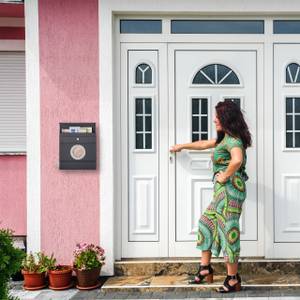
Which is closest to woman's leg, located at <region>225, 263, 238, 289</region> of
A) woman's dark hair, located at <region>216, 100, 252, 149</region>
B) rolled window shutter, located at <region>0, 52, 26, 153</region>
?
woman's dark hair, located at <region>216, 100, 252, 149</region>

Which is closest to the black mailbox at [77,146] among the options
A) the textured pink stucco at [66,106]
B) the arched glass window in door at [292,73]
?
the textured pink stucco at [66,106]

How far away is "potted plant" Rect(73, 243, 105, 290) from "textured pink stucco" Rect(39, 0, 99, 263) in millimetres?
230

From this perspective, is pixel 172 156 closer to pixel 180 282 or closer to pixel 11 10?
pixel 180 282

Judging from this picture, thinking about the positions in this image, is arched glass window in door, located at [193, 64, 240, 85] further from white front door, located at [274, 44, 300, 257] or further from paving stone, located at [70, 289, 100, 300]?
paving stone, located at [70, 289, 100, 300]

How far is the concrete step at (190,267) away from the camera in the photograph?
5.09 metres

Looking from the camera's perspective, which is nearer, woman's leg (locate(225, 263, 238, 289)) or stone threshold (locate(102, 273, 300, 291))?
woman's leg (locate(225, 263, 238, 289))

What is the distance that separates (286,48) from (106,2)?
6.47ft

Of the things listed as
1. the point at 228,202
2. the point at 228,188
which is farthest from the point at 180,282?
the point at 228,188

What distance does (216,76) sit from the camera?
17.4ft

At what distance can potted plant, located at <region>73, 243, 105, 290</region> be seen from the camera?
485 cm

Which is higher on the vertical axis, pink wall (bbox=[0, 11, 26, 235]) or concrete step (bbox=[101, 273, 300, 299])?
pink wall (bbox=[0, 11, 26, 235])

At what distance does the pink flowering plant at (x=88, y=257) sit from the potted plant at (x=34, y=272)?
340 mm

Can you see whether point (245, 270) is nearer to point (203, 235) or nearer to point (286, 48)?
point (203, 235)

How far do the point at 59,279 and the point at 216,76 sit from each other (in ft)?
8.78
